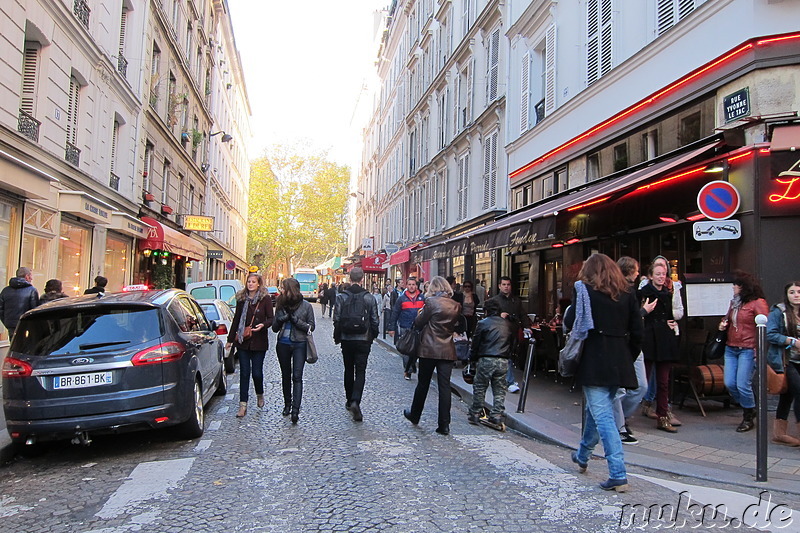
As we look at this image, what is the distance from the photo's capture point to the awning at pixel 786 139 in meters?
7.25

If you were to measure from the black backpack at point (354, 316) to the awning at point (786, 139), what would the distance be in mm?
5451

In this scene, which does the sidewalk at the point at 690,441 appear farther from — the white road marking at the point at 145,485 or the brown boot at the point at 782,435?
the white road marking at the point at 145,485

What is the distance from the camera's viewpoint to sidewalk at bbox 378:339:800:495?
196 inches

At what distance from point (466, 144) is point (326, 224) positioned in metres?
36.9

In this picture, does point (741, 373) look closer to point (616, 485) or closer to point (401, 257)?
point (616, 485)

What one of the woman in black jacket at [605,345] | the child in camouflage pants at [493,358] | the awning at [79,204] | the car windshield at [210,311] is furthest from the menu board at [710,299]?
the awning at [79,204]

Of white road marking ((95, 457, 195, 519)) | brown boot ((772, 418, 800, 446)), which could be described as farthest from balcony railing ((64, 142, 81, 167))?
brown boot ((772, 418, 800, 446))

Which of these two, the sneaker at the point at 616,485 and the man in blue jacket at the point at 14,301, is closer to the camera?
the sneaker at the point at 616,485

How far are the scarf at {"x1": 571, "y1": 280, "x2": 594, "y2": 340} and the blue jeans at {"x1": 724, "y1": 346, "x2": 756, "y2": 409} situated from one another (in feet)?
8.89

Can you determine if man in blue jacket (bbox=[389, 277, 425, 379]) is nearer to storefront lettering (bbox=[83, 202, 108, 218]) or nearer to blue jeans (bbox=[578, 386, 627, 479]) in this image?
blue jeans (bbox=[578, 386, 627, 479])

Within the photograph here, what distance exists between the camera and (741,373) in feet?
20.4

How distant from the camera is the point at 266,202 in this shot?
5619 cm

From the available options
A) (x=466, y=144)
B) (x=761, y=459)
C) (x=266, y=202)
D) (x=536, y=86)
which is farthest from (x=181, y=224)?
(x=266, y=202)

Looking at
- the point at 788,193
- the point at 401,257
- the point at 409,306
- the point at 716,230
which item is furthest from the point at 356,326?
the point at 401,257
